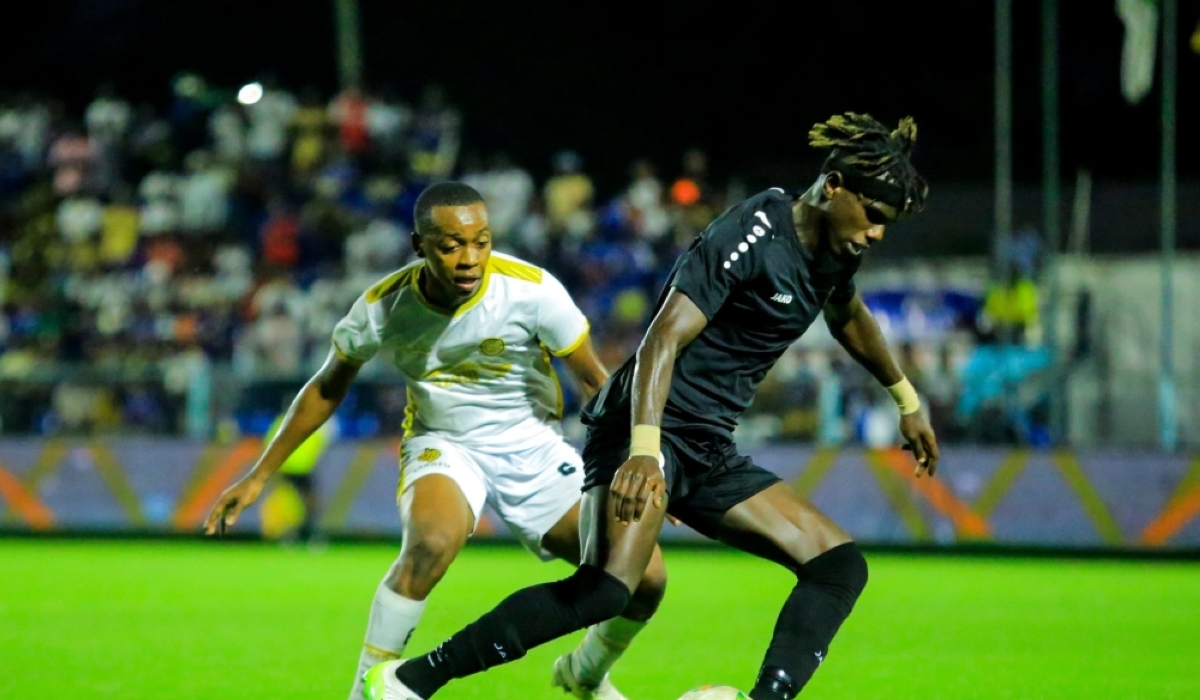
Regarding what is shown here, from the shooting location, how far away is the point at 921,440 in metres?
6.75

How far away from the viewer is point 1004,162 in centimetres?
1725

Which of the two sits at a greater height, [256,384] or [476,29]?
[476,29]

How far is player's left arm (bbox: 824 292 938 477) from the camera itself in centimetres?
664

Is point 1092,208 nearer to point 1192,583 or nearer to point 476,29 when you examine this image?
point 1192,583

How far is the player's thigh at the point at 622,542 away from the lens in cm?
589

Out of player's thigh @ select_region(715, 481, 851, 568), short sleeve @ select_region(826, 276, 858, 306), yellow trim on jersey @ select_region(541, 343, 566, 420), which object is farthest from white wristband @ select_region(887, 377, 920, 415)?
yellow trim on jersey @ select_region(541, 343, 566, 420)

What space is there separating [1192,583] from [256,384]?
9.78 m

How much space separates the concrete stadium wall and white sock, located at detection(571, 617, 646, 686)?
9.90m

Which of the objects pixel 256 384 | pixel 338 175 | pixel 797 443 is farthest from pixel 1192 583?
pixel 338 175

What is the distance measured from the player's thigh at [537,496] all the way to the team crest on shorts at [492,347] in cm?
42

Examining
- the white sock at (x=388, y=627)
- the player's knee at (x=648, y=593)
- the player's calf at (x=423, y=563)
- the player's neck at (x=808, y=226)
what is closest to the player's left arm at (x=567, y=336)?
the player's knee at (x=648, y=593)

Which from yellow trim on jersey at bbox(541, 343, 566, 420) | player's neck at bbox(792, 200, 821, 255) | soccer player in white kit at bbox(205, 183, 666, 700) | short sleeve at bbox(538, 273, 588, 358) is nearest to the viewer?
player's neck at bbox(792, 200, 821, 255)

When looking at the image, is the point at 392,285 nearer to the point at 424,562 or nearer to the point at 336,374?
the point at 336,374

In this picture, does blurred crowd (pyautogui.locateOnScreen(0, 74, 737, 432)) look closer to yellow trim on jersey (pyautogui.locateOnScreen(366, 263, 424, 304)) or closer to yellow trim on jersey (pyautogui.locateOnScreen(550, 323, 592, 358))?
yellow trim on jersey (pyautogui.locateOnScreen(550, 323, 592, 358))
